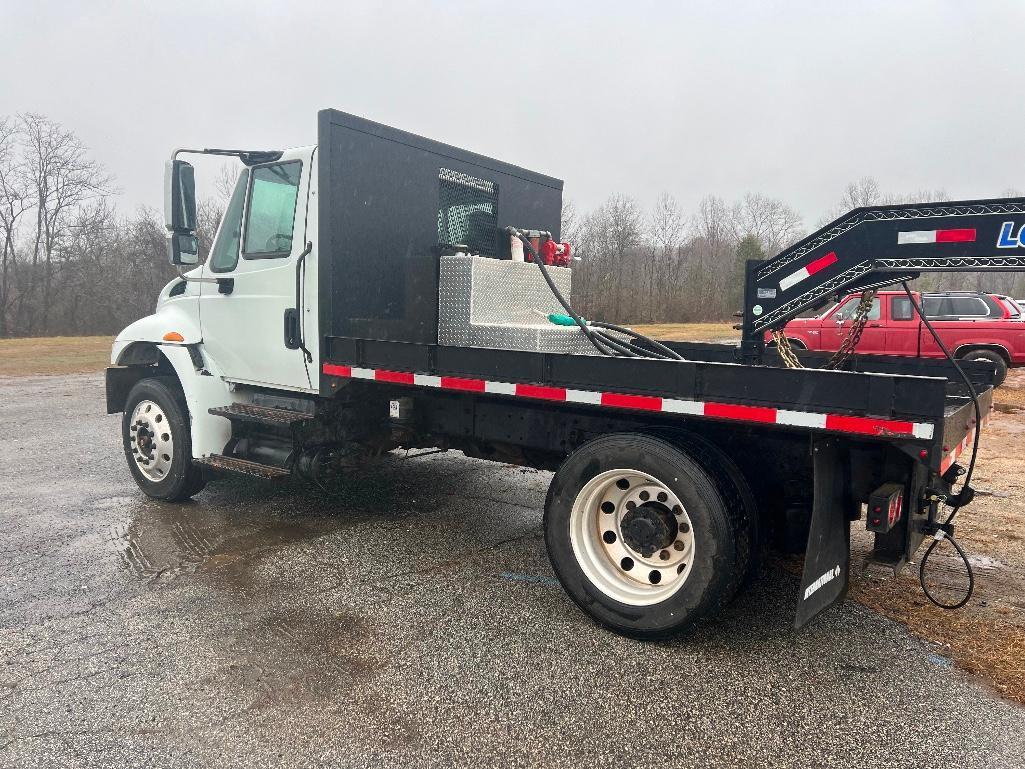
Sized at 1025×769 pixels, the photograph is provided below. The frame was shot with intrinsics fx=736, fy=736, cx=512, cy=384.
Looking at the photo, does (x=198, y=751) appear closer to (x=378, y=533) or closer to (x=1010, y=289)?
(x=378, y=533)

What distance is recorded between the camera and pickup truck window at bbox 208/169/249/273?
553cm

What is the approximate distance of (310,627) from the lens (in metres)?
3.77

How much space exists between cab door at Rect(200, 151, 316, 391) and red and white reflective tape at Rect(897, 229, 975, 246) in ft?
11.5

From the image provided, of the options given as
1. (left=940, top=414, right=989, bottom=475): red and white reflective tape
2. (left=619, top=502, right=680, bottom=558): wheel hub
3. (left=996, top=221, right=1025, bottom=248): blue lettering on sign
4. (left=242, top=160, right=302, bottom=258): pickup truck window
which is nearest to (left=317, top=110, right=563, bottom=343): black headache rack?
(left=242, top=160, right=302, bottom=258): pickup truck window

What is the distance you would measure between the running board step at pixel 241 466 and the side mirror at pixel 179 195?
66.8 inches

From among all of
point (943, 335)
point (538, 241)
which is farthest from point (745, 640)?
point (943, 335)

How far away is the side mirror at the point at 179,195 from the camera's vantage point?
16.7 feet

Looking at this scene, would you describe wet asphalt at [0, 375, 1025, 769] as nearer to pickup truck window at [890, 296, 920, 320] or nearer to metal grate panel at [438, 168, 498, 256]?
metal grate panel at [438, 168, 498, 256]

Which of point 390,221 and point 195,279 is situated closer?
point 390,221

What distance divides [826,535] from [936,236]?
1.54 metres

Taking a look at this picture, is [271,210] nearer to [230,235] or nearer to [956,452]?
[230,235]

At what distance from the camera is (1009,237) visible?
3330 mm

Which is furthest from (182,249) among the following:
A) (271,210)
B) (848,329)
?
(848,329)

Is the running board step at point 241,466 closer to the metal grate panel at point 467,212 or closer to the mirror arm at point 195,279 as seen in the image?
the mirror arm at point 195,279
